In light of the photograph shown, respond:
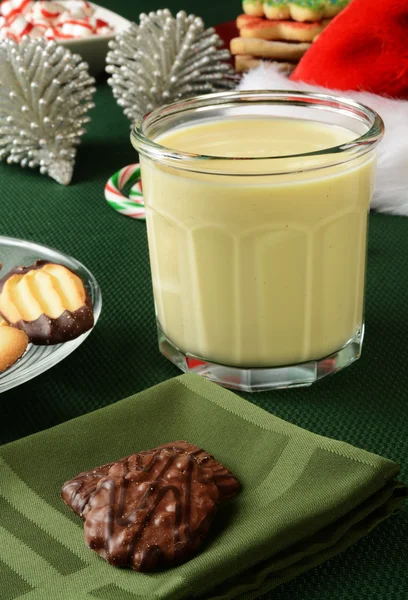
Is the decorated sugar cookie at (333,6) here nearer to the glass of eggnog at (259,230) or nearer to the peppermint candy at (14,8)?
the glass of eggnog at (259,230)

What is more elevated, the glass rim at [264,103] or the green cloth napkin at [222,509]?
the glass rim at [264,103]

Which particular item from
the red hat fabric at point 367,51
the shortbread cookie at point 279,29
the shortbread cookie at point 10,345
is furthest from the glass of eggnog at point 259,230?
the shortbread cookie at point 279,29

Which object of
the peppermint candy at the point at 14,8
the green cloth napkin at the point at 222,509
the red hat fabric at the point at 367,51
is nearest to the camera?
the green cloth napkin at the point at 222,509

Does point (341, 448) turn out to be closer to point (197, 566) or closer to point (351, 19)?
point (197, 566)

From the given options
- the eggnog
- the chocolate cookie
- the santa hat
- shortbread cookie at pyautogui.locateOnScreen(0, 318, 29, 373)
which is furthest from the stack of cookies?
Result: the chocolate cookie

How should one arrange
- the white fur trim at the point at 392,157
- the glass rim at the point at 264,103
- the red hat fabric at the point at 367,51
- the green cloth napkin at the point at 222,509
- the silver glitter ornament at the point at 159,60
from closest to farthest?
the green cloth napkin at the point at 222,509 < the glass rim at the point at 264,103 < the white fur trim at the point at 392,157 < the red hat fabric at the point at 367,51 < the silver glitter ornament at the point at 159,60

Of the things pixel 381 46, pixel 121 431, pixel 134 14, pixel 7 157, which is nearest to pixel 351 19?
pixel 381 46
